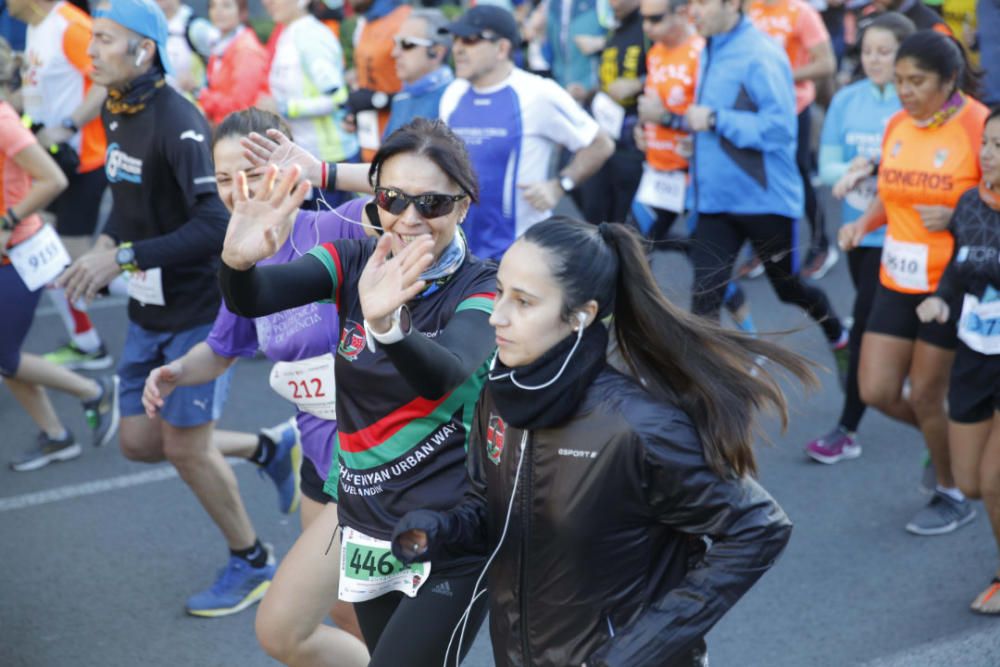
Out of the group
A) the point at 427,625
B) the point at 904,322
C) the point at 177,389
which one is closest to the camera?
the point at 427,625

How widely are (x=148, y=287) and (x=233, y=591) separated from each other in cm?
120

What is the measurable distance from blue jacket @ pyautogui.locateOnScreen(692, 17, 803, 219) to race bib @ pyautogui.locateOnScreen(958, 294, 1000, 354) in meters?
1.84

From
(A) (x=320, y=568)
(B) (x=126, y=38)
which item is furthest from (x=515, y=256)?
(B) (x=126, y=38)

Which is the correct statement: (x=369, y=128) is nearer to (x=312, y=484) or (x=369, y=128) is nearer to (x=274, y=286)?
(x=312, y=484)

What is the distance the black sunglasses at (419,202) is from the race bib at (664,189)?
13.7 ft

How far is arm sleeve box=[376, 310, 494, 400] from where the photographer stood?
2.57 metres

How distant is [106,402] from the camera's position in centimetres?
632

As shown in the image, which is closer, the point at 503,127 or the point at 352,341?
the point at 352,341

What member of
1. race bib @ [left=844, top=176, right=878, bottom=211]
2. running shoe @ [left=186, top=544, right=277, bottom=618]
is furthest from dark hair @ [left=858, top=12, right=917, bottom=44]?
running shoe @ [left=186, top=544, right=277, bottom=618]

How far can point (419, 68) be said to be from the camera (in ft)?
21.8

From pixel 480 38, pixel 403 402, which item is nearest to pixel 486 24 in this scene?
pixel 480 38

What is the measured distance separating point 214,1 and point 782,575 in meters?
6.09

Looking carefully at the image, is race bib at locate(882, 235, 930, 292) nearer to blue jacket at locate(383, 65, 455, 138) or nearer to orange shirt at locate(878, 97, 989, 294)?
orange shirt at locate(878, 97, 989, 294)

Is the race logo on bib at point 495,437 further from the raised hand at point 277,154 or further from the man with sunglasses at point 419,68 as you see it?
the man with sunglasses at point 419,68
